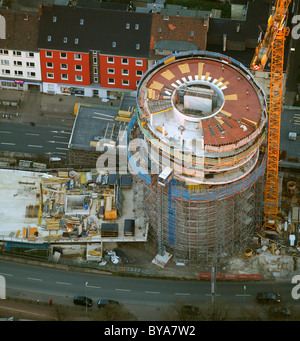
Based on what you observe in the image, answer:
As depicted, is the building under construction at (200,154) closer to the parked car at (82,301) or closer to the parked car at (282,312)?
the parked car at (282,312)

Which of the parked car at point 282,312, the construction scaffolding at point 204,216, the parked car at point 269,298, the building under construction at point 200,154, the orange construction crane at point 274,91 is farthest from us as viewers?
the parked car at point 269,298

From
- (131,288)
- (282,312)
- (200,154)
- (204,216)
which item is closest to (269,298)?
(282,312)

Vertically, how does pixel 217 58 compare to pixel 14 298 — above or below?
above

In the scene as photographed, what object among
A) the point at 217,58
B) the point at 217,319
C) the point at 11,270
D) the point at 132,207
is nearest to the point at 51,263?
the point at 11,270

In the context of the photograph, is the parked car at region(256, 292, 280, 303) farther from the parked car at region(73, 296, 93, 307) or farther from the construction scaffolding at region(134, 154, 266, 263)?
the parked car at region(73, 296, 93, 307)

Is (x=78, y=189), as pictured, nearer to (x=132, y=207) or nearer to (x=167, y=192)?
(x=132, y=207)

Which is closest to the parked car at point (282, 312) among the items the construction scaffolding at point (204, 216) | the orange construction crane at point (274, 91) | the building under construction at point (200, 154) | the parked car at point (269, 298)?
the parked car at point (269, 298)

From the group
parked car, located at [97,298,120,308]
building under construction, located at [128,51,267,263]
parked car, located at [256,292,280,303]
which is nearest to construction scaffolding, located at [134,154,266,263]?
building under construction, located at [128,51,267,263]
